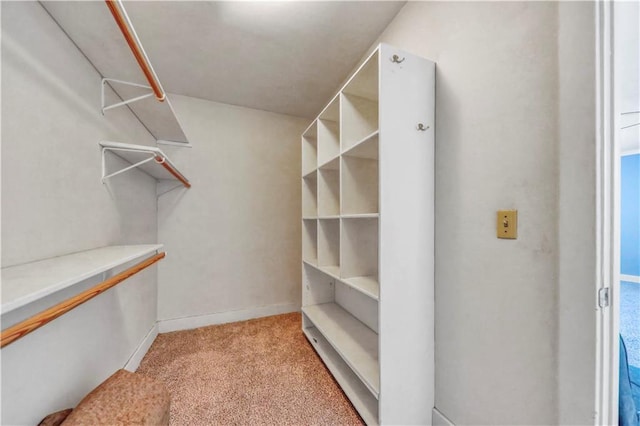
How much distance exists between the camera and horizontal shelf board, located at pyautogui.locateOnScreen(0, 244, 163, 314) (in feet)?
1.80

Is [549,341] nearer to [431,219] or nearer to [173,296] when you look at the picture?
[431,219]

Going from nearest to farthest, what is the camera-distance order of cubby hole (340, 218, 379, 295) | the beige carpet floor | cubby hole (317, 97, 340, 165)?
the beige carpet floor
cubby hole (340, 218, 379, 295)
cubby hole (317, 97, 340, 165)

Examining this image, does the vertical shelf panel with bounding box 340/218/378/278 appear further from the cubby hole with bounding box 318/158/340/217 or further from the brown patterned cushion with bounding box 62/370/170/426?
the brown patterned cushion with bounding box 62/370/170/426

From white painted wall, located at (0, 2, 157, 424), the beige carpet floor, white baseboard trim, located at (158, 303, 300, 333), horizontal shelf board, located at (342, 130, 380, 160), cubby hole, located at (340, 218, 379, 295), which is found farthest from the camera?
white baseboard trim, located at (158, 303, 300, 333)

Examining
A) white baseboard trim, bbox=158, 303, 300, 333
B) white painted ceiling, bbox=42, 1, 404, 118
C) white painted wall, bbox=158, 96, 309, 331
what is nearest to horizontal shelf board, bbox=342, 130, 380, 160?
white painted ceiling, bbox=42, 1, 404, 118

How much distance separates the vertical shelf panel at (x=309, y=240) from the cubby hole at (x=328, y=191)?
39cm

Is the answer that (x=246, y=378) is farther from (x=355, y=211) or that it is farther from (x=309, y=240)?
(x=355, y=211)

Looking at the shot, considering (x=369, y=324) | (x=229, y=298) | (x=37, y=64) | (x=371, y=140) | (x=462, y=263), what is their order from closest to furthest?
1. (x=37, y=64)
2. (x=462, y=263)
3. (x=371, y=140)
4. (x=369, y=324)
5. (x=229, y=298)

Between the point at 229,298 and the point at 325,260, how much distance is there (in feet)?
4.39

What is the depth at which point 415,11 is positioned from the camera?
1.39 m

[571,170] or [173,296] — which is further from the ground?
[571,170]

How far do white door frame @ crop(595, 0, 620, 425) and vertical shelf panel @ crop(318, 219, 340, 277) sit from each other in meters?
1.37

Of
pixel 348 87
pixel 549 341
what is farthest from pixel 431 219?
pixel 348 87

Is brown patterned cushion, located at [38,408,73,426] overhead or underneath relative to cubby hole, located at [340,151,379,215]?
underneath
